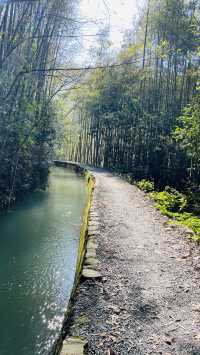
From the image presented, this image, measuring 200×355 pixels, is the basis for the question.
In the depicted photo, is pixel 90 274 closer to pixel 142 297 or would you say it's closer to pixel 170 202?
pixel 142 297

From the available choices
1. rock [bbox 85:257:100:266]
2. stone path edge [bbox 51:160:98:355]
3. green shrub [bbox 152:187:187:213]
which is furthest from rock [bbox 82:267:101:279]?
green shrub [bbox 152:187:187:213]

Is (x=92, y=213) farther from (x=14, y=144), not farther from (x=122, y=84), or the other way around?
(x=122, y=84)

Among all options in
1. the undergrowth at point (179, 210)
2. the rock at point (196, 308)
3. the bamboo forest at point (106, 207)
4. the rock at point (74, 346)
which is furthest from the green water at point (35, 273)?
the undergrowth at point (179, 210)

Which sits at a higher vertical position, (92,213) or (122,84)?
(122,84)

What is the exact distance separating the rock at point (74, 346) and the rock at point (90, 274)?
2.99 feet

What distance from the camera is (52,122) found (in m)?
12.0

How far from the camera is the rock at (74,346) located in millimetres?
1957

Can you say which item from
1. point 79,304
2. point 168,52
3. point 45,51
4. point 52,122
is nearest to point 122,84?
point 168,52

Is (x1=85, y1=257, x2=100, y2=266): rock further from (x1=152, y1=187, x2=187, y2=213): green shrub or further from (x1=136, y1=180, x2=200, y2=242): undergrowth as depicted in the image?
(x1=152, y1=187, x2=187, y2=213): green shrub

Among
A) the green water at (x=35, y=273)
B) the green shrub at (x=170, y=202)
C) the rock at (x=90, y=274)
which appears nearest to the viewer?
the rock at (x=90, y=274)

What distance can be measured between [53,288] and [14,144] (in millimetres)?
4611

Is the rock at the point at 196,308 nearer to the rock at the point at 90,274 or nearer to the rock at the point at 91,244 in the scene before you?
the rock at the point at 90,274

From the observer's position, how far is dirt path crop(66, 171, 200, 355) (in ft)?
7.02

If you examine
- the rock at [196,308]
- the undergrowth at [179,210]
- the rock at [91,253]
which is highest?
the undergrowth at [179,210]
